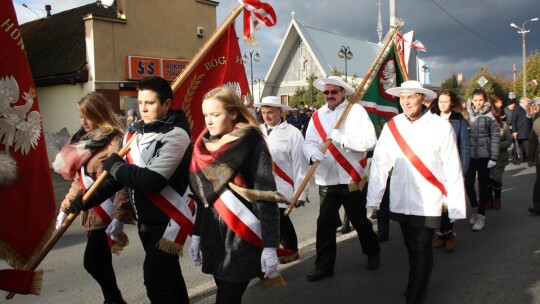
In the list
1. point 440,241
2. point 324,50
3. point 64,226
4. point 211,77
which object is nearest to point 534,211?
point 440,241

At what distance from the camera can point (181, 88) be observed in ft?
13.8

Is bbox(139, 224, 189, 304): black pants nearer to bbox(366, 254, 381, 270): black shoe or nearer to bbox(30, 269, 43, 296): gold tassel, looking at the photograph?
bbox(30, 269, 43, 296): gold tassel

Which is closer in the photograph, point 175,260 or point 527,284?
point 175,260

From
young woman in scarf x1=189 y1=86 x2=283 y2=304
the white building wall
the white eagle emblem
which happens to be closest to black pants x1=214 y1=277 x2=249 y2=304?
young woman in scarf x1=189 y1=86 x2=283 y2=304

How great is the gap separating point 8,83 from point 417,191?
10.2 feet

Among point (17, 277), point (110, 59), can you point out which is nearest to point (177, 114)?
point (17, 277)

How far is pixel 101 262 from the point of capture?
153 inches

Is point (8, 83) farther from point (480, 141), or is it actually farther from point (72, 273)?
point (480, 141)

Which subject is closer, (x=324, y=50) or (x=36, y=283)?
(x=36, y=283)

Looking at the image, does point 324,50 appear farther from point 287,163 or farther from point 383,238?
point 287,163

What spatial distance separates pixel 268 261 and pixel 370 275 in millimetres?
2598

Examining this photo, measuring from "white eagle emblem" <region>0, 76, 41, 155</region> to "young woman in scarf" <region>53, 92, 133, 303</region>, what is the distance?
50 centimetres

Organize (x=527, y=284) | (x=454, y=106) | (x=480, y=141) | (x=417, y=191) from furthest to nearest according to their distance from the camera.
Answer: (x=480, y=141)
(x=454, y=106)
(x=527, y=284)
(x=417, y=191)

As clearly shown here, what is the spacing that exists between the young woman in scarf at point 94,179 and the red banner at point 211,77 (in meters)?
0.61
